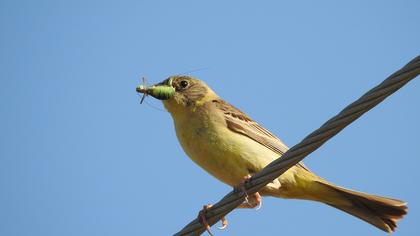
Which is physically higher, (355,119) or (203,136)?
(203,136)

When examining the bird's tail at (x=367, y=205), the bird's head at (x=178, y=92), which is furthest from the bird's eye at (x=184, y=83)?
the bird's tail at (x=367, y=205)

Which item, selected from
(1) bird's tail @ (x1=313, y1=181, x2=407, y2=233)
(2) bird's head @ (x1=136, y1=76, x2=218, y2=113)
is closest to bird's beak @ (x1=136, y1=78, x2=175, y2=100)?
(2) bird's head @ (x1=136, y1=76, x2=218, y2=113)

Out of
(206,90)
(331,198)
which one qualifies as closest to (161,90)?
(206,90)

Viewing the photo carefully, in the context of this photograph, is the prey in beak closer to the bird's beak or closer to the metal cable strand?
the bird's beak

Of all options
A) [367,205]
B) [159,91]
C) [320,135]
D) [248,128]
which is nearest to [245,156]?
[248,128]

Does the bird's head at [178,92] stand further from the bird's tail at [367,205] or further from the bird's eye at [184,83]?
the bird's tail at [367,205]

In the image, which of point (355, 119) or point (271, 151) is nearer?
point (355, 119)

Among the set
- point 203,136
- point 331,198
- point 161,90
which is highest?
point 161,90

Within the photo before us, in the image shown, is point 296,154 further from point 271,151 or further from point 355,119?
point 271,151
